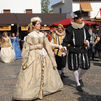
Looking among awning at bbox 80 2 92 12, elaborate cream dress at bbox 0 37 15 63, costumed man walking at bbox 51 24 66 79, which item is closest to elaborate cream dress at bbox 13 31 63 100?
costumed man walking at bbox 51 24 66 79

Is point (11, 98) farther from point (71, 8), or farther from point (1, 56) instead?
point (71, 8)

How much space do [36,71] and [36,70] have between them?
0.9 inches

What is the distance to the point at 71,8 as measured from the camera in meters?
32.7

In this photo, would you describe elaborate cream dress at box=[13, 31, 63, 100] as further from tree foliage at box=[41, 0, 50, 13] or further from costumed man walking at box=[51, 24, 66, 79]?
tree foliage at box=[41, 0, 50, 13]

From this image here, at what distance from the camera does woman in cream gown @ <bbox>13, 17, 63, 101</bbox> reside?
527cm

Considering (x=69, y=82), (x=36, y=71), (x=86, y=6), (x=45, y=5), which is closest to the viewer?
(x=36, y=71)

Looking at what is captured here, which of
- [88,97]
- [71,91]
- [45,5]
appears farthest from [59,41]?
[45,5]

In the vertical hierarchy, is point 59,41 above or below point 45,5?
below

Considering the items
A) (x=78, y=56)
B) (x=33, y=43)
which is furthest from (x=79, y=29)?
(x=33, y=43)

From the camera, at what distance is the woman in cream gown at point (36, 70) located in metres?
5.27

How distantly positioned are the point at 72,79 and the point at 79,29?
203 centimetres

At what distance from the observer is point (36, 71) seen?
542 cm

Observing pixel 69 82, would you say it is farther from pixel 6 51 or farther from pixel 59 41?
pixel 6 51

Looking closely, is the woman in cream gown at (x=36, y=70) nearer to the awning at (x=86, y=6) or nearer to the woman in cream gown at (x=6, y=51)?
the woman in cream gown at (x=6, y=51)
